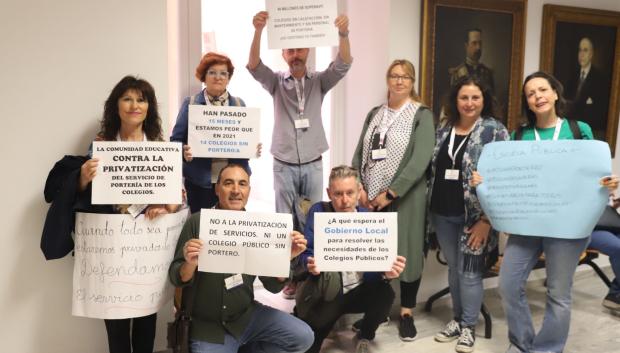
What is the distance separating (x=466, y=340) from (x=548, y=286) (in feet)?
2.05

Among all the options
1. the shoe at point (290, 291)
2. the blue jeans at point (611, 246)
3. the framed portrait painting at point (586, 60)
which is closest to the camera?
the shoe at point (290, 291)

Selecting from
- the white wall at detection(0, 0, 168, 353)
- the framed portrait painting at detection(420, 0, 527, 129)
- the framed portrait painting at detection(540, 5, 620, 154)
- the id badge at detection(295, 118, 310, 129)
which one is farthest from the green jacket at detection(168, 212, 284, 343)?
the framed portrait painting at detection(540, 5, 620, 154)

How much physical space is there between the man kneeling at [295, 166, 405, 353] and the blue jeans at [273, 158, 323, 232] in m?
0.39

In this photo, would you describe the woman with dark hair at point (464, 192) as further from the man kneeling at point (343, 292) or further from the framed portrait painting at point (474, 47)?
the framed portrait painting at point (474, 47)

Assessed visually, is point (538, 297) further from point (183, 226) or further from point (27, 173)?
point (27, 173)

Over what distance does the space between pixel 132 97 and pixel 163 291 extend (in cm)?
93

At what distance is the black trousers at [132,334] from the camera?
246 cm

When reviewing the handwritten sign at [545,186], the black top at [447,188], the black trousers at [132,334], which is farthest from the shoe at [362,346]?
the black trousers at [132,334]

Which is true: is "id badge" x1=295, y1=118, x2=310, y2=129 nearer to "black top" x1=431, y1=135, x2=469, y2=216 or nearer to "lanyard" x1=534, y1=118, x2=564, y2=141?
"black top" x1=431, y1=135, x2=469, y2=216

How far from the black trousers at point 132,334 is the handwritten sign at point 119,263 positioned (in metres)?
0.12

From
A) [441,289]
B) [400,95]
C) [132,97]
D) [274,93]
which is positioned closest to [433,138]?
[400,95]

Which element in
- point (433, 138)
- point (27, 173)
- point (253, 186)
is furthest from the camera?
point (253, 186)

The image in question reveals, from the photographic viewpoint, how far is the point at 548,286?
9.11 ft

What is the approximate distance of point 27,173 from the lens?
8.64ft
